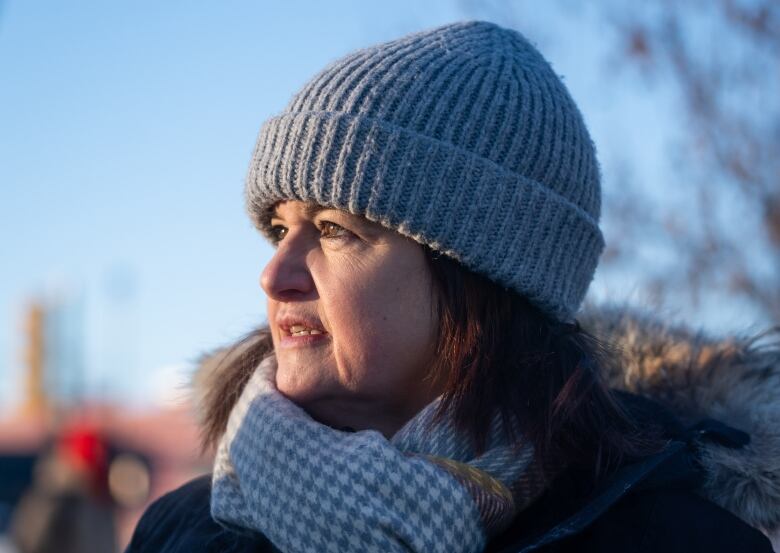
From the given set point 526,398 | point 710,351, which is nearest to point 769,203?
point 710,351

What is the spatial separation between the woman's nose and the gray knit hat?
13 centimetres

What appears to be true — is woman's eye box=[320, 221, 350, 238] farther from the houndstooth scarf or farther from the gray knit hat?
the houndstooth scarf

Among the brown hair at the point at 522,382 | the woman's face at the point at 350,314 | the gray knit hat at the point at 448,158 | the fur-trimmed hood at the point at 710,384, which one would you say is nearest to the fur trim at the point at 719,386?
the fur-trimmed hood at the point at 710,384

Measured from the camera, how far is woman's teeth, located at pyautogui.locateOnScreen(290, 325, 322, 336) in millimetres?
2332

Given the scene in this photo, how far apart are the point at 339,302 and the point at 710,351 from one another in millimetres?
977

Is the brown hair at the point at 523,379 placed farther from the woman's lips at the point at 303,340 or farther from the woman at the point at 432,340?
the woman's lips at the point at 303,340

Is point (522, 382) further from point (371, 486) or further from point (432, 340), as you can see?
point (371, 486)

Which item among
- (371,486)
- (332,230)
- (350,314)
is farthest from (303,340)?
(371,486)

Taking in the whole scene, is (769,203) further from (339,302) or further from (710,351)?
(339,302)

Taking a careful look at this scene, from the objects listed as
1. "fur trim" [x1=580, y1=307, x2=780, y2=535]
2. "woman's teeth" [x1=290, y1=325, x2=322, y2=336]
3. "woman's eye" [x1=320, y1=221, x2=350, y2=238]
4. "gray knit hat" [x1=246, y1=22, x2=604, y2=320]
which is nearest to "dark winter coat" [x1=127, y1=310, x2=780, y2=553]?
"fur trim" [x1=580, y1=307, x2=780, y2=535]

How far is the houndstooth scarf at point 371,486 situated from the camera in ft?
A: 6.91

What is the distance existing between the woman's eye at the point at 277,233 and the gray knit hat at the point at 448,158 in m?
0.07

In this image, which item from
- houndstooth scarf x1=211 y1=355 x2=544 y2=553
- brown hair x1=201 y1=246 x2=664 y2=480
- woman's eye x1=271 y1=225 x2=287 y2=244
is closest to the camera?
houndstooth scarf x1=211 y1=355 x2=544 y2=553

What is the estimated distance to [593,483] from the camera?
2229mm
